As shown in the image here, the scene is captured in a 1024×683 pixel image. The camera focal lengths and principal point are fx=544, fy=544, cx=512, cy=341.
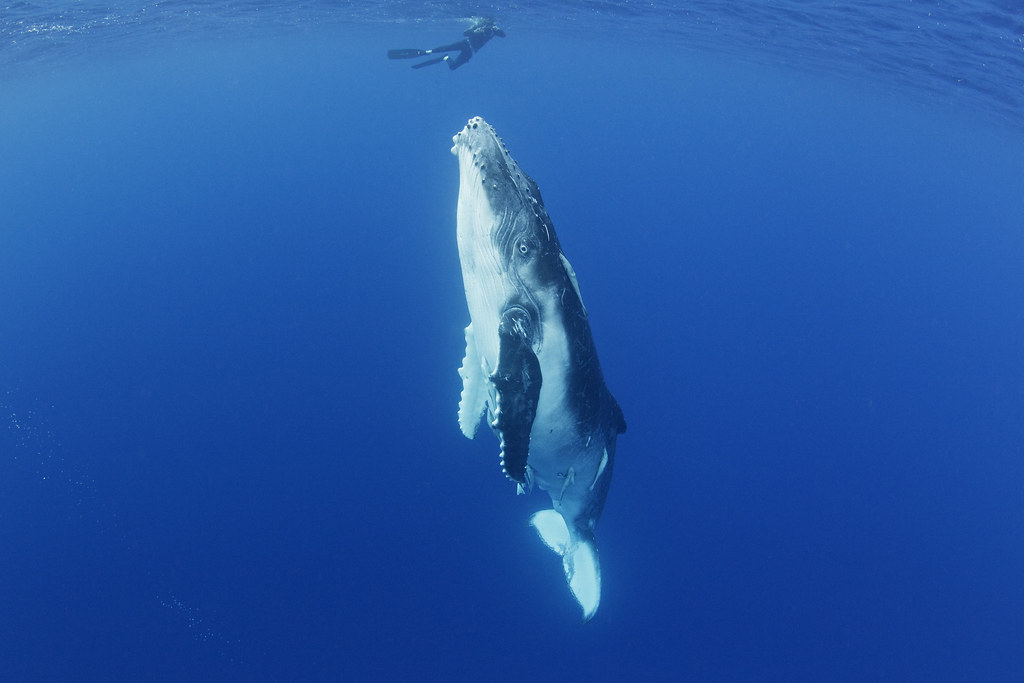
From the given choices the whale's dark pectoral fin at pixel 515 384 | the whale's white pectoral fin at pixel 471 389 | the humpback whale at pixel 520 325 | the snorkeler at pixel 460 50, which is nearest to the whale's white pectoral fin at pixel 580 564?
the humpback whale at pixel 520 325

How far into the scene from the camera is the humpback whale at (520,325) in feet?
16.3

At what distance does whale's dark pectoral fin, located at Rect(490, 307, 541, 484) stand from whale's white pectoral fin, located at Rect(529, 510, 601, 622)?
12.8 ft

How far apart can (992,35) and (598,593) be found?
2909cm

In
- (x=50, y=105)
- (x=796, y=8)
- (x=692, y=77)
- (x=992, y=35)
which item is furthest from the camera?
(x=692, y=77)

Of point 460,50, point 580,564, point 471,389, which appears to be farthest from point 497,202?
point 460,50

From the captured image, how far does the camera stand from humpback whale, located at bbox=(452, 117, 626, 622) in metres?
4.95

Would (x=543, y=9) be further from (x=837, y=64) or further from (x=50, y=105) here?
(x=50, y=105)

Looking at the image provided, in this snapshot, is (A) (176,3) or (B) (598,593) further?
(A) (176,3)

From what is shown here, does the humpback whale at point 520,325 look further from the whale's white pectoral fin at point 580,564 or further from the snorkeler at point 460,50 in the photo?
the snorkeler at point 460,50

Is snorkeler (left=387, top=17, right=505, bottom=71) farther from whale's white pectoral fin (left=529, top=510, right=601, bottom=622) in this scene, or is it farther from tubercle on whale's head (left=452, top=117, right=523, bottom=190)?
whale's white pectoral fin (left=529, top=510, right=601, bottom=622)

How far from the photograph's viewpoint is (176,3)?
101 feet

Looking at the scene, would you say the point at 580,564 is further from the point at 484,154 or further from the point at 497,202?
the point at 484,154

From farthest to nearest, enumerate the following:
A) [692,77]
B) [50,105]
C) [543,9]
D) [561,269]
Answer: [692,77]
[50,105]
[543,9]
[561,269]

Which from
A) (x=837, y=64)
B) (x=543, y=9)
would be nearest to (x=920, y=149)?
(x=837, y=64)
